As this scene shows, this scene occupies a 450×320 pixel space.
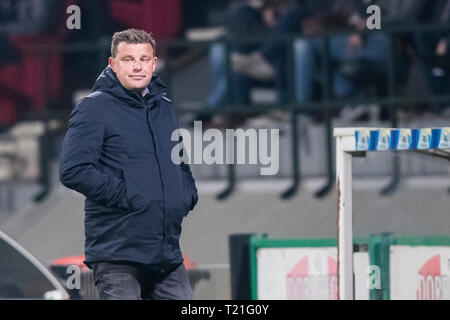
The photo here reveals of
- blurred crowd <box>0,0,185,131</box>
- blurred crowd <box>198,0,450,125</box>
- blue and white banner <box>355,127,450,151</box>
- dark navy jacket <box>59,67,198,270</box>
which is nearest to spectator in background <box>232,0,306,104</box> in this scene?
blurred crowd <box>198,0,450,125</box>

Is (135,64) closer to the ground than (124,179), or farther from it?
farther from it

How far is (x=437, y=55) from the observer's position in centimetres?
1231

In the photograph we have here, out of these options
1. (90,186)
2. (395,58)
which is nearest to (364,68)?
(395,58)

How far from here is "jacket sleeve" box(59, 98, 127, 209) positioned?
19.7ft

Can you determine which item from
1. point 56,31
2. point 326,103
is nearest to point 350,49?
point 326,103

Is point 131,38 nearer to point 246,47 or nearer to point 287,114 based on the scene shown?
point 287,114

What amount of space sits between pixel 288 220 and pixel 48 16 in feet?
14.9

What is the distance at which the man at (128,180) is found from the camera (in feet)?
19.8

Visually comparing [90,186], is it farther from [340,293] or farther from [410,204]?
[410,204]

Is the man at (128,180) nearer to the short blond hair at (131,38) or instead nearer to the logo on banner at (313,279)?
the short blond hair at (131,38)

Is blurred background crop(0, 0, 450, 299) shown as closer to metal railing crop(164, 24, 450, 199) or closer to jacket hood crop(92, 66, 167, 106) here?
metal railing crop(164, 24, 450, 199)

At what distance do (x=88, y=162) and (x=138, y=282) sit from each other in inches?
22.9

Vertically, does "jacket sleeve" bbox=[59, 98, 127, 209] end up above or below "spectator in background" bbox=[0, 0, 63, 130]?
below

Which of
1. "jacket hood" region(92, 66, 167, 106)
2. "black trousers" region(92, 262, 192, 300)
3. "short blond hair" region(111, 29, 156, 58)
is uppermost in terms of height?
"short blond hair" region(111, 29, 156, 58)
